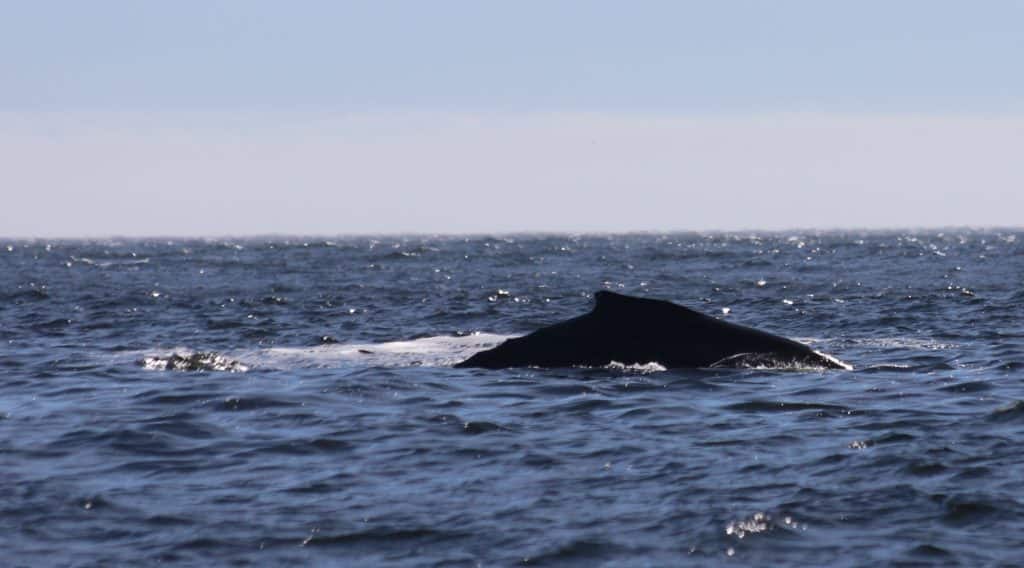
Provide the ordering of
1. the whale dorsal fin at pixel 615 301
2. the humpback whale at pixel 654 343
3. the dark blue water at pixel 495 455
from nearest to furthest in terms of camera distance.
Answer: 1. the dark blue water at pixel 495 455
2. the whale dorsal fin at pixel 615 301
3. the humpback whale at pixel 654 343

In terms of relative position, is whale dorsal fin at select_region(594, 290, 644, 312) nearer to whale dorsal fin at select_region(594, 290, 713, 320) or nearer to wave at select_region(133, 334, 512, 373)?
whale dorsal fin at select_region(594, 290, 713, 320)

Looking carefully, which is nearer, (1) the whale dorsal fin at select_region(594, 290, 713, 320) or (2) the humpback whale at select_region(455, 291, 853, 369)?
(1) the whale dorsal fin at select_region(594, 290, 713, 320)

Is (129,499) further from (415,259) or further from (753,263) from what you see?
(415,259)

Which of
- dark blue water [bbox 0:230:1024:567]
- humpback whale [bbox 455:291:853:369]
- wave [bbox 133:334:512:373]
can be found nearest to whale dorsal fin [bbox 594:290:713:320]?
humpback whale [bbox 455:291:853:369]

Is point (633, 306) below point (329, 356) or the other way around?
the other way around

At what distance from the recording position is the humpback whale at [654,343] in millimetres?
16703

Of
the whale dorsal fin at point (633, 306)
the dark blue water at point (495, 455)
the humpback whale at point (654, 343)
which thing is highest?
the whale dorsal fin at point (633, 306)

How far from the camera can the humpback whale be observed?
54.8 ft

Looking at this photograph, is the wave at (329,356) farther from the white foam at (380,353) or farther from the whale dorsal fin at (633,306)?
the whale dorsal fin at (633,306)

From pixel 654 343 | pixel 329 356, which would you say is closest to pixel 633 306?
pixel 654 343

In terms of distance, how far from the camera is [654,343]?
16.8m

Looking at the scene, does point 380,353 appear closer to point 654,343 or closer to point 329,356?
point 329,356

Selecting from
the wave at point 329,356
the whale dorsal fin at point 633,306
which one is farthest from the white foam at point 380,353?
the whale dorsal fin at point 633,306

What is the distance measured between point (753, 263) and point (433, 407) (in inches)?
1880
